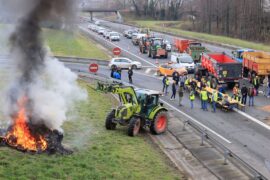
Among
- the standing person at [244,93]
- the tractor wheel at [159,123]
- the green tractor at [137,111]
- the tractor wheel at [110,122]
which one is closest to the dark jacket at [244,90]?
the standing person at [244,93]

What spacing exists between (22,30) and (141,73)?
91.7 feet

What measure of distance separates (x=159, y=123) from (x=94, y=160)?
5945 mm

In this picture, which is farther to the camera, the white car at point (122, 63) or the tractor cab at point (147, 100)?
the white car at point (122, 63)

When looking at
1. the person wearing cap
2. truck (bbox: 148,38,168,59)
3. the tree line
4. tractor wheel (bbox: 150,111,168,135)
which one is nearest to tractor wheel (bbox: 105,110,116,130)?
tractor wheel (bbox: 150,111,168,135)

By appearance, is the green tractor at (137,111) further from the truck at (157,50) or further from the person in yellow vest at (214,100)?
the truck at (157,50)

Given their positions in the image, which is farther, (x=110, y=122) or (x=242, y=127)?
(x=242, y=127)

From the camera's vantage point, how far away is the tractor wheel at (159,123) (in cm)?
2095

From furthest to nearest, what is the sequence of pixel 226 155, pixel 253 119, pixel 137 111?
pixel 253 119, pixel 137 111, pixel 226 155

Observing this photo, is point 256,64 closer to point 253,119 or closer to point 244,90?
point 244,90

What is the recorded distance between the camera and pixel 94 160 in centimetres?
1628

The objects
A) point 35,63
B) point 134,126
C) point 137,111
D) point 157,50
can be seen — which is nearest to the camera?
point 35,63

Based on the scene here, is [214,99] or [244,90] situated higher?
[244,90]

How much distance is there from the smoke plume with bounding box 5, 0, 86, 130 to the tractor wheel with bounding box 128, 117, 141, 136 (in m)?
4.18

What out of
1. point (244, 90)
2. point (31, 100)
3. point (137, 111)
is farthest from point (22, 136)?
point (244, 90)
